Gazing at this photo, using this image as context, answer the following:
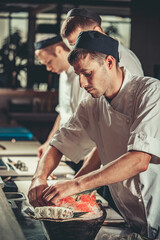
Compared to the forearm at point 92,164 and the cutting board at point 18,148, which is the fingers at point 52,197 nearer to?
the forearm at point 92,164

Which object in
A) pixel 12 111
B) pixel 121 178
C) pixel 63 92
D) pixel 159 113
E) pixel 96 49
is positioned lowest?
pixel 12 111

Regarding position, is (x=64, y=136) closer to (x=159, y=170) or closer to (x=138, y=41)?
(x=159, y=170)

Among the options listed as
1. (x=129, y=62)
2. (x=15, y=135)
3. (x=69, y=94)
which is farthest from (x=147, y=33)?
(x=129, y=62)

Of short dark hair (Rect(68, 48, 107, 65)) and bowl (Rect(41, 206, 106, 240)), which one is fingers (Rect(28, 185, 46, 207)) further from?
short dark hair (Rect(68, 48, 107, 65))

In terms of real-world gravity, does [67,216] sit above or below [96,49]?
below

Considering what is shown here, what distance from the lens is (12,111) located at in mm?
7676

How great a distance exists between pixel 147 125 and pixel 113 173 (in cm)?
29

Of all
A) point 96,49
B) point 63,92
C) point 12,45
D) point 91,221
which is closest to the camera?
point 91,221

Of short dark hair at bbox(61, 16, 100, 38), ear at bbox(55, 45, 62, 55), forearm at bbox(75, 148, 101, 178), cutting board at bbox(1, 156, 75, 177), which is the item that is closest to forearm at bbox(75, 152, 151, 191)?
forearm at bbox(75, 148, 101, 178)

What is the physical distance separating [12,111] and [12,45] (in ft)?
12.5

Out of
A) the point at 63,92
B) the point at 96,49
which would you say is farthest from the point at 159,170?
the point at 63,92

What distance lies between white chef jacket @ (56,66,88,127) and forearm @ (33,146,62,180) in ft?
3.07

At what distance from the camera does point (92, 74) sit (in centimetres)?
207

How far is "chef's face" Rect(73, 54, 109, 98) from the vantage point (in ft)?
6.76
